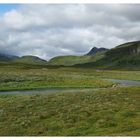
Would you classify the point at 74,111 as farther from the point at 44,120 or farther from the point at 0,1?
the point at 0,1

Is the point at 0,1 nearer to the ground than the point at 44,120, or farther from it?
farther from it

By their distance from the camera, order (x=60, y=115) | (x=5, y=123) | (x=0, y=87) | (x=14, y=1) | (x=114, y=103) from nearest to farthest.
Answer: (x=14, y=1)
(x=5, y=123)
(x=60, y=115)
(x=114, y=103)
(x=0, y=87)

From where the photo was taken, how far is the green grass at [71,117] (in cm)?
2695

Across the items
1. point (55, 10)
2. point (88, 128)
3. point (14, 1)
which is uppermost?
point (55, 10)

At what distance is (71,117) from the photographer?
31.5 meters

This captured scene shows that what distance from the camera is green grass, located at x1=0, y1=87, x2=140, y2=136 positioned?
27.0 m

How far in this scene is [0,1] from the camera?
2402cm

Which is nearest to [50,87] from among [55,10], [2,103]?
[55,10]

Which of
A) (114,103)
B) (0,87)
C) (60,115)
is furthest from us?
(0,87)

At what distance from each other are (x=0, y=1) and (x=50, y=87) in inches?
1826

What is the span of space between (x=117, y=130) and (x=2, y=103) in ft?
60.4

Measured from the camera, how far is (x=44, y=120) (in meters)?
30.9

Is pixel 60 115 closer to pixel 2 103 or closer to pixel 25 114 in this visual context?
pixel 25 114

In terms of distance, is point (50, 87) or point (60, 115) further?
point (50, 87)
